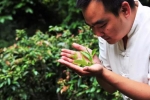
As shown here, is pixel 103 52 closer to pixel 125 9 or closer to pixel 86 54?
pixel 86 54

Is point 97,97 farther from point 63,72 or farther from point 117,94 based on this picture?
point 63,72

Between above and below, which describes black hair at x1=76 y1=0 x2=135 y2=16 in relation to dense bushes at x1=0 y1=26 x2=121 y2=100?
above

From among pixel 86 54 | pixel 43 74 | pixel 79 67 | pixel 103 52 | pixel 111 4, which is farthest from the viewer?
pixel 43 74

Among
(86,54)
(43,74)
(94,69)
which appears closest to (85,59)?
(86,54)

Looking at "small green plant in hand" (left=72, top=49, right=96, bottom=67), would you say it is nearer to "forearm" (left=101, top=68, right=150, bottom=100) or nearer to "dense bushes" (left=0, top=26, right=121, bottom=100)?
"forearm" (left=101, top=68, right=150, bottom=100)

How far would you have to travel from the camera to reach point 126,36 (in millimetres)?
1804

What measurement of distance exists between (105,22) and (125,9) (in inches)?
4.7

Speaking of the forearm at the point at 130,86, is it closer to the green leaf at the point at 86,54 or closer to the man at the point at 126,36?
the man at the point at 126,36

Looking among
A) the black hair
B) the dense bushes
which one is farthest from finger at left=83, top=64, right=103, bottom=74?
the dense bushes

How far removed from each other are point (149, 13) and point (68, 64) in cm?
50

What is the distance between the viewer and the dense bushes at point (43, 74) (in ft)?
9.55

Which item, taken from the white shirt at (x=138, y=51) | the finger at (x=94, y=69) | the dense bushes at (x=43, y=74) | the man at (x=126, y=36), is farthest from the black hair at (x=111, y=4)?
the dense bushes at (x=43, y=74)

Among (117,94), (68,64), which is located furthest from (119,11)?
(117,94)

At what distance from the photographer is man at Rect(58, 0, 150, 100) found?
1666mm
